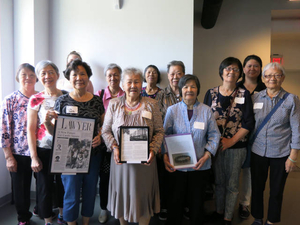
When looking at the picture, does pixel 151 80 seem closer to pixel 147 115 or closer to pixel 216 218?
pixel 147 115

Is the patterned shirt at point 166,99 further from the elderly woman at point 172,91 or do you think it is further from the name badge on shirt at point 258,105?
the name badge on shirt at point 258,105

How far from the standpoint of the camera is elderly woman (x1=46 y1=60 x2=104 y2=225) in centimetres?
195

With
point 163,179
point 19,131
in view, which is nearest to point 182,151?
point 163,179

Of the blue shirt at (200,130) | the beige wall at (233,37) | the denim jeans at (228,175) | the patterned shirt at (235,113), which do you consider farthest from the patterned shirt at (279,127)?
the beige wall at (233,37)

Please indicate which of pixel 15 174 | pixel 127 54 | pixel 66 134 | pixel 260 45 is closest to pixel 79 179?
pixel 66 134

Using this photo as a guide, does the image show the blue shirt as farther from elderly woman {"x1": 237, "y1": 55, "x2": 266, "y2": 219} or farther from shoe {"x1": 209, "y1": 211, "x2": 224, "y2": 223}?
shoe {"x1": 209, "y1": 211, "x2": 224, "y2": 223}

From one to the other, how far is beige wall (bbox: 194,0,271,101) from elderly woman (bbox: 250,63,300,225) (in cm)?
353

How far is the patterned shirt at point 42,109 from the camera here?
205cm

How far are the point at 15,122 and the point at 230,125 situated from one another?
260 centimetres

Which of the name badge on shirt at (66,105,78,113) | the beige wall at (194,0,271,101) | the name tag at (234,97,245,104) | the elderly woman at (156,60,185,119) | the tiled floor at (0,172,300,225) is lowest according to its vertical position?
the tiled floor at (0,172,300,225)

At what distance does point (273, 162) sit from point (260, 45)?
4.24m

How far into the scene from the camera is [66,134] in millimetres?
1815

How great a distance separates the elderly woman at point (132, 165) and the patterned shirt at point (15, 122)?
1.15 meters

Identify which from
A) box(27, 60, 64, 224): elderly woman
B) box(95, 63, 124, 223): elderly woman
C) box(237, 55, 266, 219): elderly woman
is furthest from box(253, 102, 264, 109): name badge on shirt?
box(27, 60, 64, 224): elderly woman
